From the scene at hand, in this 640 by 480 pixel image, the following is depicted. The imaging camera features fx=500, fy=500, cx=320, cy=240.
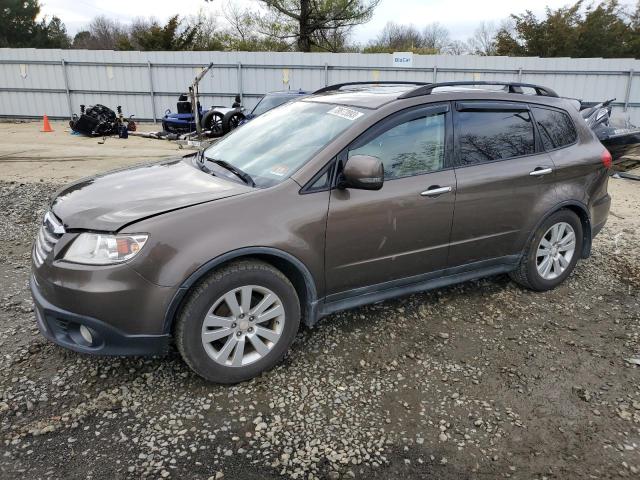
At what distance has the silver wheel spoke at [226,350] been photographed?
114 inches

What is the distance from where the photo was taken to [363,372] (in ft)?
10.4

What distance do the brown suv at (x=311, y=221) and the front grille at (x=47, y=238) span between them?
2 cm

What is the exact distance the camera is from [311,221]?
9.89 feet

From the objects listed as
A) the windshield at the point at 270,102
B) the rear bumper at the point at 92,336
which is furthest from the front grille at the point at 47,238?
the windshield at the point at 270,102

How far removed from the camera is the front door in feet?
10.4

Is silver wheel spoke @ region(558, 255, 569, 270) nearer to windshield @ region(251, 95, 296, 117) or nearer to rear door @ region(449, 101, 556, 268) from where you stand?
rear door @ region(449, 101, 556, 268)

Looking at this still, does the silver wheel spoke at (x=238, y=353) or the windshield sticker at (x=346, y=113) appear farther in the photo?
the windshield sticker at (x=346, y=113)

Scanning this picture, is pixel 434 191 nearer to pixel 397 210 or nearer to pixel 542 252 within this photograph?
pixel 397 210

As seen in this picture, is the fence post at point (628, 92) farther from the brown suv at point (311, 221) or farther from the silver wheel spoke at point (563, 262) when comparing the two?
the silver wheel spoke at point (563, 262)

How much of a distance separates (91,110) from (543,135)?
13.8m

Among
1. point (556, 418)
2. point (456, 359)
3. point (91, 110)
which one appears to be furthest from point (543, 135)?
point (91, 110)

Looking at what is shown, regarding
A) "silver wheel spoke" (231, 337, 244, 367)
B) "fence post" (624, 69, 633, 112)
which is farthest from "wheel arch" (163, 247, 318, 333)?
"fence post" (624, 69, 633, 112)

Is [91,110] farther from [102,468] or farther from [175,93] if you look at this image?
[102,468]

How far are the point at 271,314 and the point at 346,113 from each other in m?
1.47
